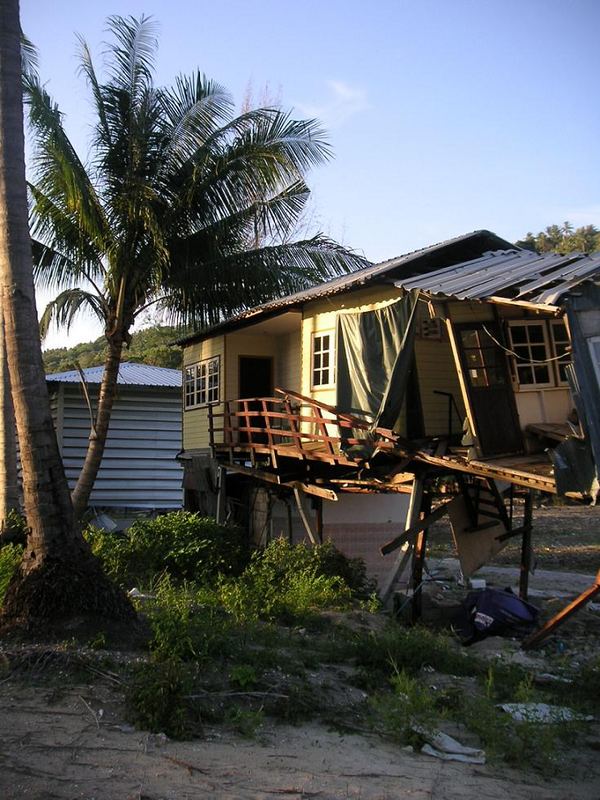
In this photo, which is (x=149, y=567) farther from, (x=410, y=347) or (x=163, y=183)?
(x=163, y=183)

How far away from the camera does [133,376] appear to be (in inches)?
822

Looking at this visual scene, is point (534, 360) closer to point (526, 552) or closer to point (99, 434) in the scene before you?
point (526, 552)

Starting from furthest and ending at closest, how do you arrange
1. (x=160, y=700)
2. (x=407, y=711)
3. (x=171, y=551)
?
1. (x=171, y=551)
2. (x=407, y=711)
3. (x=160, y=700)

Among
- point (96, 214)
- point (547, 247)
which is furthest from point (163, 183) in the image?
point (547, 247)

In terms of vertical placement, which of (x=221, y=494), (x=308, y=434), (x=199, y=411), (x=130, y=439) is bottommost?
(x=221, y=494)

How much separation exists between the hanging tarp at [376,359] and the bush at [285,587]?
257 centimetres

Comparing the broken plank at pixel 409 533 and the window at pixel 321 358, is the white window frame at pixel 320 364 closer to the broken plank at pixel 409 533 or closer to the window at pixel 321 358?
the window at pixel 321 358

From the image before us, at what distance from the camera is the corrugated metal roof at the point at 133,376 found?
19031mm

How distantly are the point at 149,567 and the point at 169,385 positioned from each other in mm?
7747

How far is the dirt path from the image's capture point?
5.44m

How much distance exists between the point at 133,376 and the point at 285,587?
10297 millimetres

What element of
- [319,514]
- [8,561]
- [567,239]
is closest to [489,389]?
[319,514]

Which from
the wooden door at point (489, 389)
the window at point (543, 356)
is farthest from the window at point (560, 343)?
the wooden door at point (489, 389)

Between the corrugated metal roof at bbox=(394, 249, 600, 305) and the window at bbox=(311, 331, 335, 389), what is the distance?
7.55 ft
